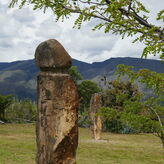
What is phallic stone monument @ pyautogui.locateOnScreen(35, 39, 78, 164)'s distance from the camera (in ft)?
33.0

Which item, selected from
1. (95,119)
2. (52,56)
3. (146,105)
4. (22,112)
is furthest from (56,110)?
(22,112)

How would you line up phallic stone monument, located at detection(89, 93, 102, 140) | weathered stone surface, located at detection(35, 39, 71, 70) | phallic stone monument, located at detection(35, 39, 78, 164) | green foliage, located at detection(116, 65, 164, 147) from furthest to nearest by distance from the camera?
1. phallic stone monument, located at detection(89, 93, 102, 140)
2. weathered stone surface, located at detection(35, 39, 71, 70)
3. phallic stone monument, located at detection(35, 39, 78, 164)
4. green foliage, located at detection(116, 65, 164, 147)

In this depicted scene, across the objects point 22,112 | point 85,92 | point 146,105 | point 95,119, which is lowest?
point 22,112

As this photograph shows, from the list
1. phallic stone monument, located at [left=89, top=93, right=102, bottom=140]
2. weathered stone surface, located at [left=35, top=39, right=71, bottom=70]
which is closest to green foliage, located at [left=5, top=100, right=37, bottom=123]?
phallic stone monument, located at [left=89, top=93, right=102, bottom=140]

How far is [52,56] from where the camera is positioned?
10328 millimetres

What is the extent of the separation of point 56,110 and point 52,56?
159 centimetres

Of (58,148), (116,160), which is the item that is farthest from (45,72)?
(116,160)

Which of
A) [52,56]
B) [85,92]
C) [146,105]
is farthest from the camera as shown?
[85,92]

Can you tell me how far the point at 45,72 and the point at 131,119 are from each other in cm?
286

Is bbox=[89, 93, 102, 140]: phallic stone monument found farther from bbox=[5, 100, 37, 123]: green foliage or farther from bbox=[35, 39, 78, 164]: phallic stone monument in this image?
bbox=[5, 100, 37, 123]: green foliage

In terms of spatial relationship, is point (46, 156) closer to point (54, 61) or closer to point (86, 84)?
point (54, 61)

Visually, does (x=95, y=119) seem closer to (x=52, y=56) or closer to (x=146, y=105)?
Answer: (x=146, y=105)

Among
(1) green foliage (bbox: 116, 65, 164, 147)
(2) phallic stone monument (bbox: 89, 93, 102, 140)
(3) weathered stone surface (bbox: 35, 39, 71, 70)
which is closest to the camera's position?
(1) green foliage (bbox: 116, 65, 164, 147)

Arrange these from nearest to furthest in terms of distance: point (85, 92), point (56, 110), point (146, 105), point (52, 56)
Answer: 1. point (56, 110)
2. point (52, 56)
3. point (146, 105)
4. point (85, 92)
